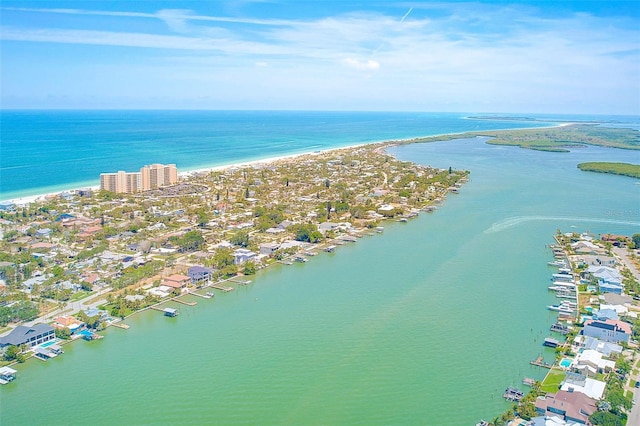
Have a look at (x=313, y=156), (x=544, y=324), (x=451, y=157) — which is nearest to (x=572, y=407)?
(x=544, y=324)

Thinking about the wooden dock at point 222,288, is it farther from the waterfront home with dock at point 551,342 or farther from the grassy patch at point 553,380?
the grassy patch at point 553,380

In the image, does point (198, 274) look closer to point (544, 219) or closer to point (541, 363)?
point (541, 363)

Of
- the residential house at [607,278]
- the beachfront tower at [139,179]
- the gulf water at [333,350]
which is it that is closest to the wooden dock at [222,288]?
the gulf water at [333,350]

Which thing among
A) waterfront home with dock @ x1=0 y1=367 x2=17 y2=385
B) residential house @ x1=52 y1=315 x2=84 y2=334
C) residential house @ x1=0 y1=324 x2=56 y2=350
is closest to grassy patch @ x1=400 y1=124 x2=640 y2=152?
residential house @ x1=52 y1=315 x2=84 y2=334

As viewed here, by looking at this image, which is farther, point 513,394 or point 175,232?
point 175,232

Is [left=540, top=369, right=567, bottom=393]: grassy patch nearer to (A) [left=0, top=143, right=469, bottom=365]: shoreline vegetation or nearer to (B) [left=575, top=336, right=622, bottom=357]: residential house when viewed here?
(B) [left=575, top=336, right=622, bottom=357]: residential house

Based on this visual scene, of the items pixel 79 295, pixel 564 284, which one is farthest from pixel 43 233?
pixel 564 284
